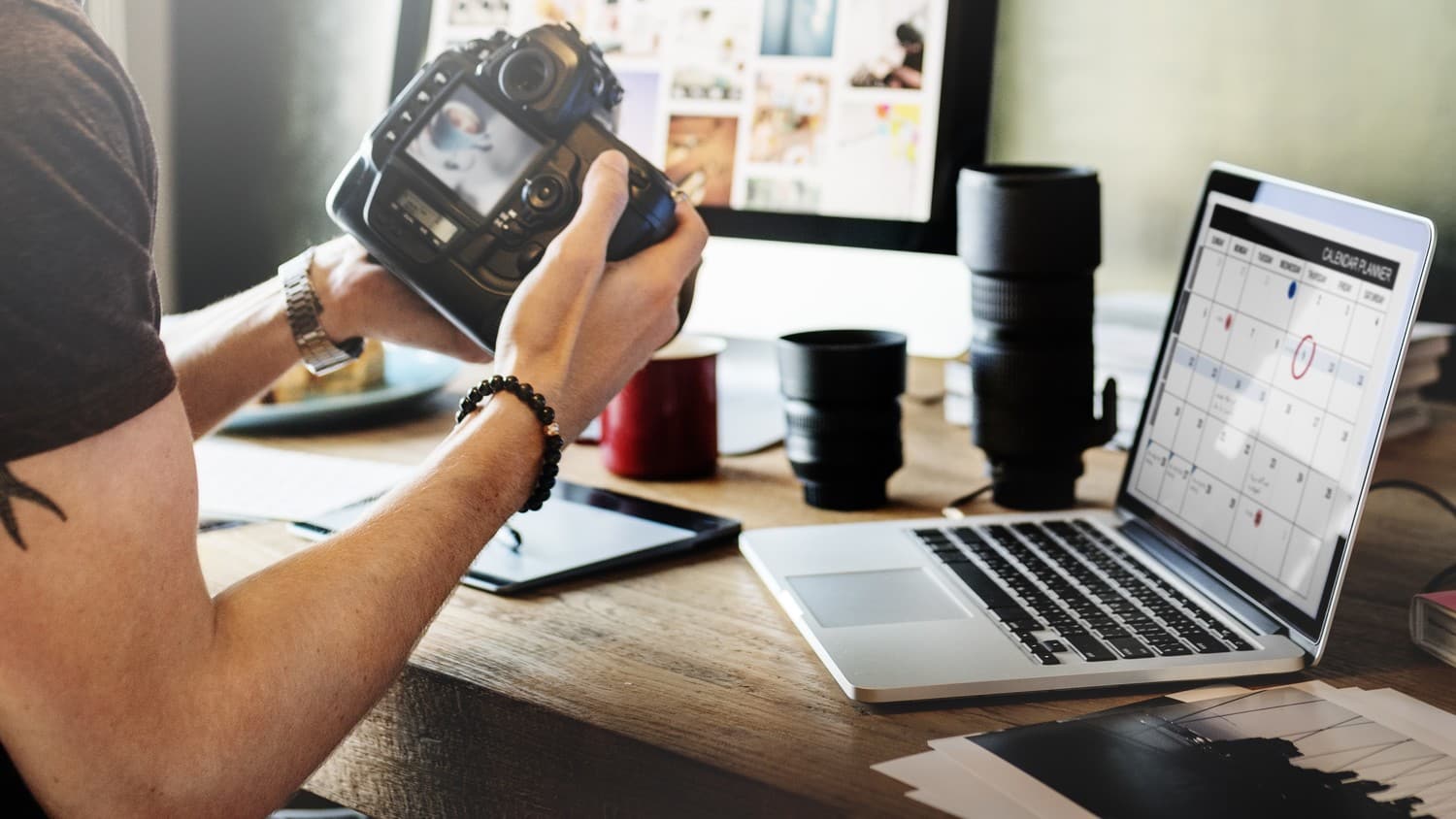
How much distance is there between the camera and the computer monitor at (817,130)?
100 cm

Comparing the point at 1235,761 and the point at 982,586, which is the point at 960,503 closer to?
the point at 982,586

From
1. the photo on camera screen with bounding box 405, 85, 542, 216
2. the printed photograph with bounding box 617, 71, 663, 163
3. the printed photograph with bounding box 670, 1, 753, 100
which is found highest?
the printed photograph with bounding box 670, 1, 753, 100

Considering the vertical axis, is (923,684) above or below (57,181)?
below

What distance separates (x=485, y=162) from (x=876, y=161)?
1.17 ft

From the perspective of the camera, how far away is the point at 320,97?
148 centimetres

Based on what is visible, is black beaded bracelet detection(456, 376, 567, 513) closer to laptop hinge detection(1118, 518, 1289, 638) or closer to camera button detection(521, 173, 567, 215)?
Answer: camera button detection(521, 173, 567, 215)

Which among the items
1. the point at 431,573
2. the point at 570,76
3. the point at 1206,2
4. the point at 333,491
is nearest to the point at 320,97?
the point at 333,491

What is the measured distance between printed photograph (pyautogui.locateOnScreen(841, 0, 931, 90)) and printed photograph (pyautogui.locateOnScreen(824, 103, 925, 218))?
0.02 metres

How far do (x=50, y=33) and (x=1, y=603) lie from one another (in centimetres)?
21

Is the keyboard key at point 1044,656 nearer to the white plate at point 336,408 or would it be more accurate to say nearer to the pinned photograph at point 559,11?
the white plate at point 336,408

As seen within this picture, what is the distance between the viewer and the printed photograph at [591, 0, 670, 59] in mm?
1073

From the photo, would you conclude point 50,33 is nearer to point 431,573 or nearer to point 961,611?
point 431,573

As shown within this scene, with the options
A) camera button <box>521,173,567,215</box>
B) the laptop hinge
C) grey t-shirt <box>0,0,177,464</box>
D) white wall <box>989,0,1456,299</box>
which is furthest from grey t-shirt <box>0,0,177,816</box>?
white wall <box>989,0,1456,299</box>

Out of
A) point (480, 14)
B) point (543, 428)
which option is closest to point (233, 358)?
point (543, 428)
